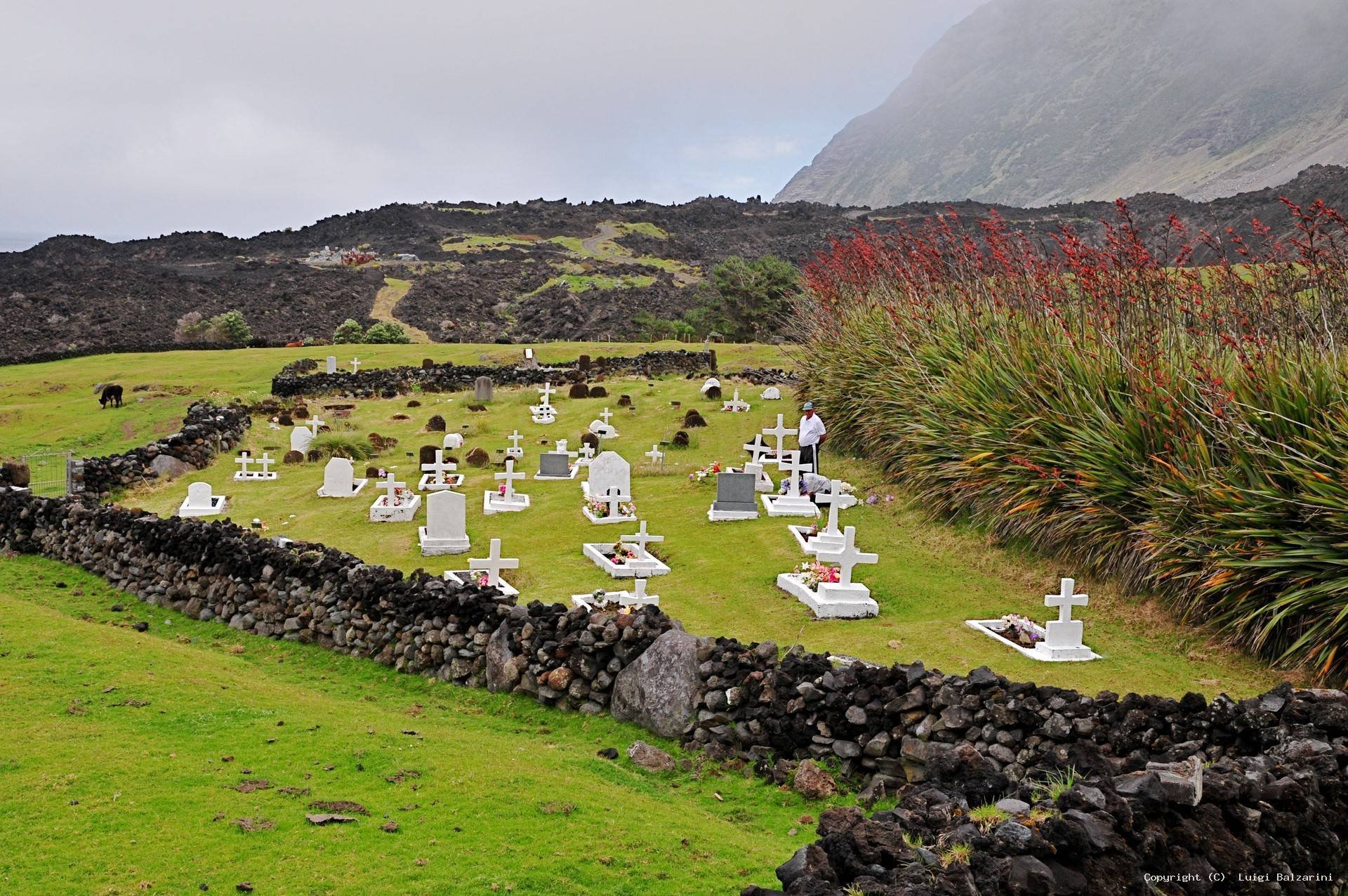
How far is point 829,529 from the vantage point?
15.0 meters

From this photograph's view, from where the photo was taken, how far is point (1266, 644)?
986 cm

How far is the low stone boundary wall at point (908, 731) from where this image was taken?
15.7ft

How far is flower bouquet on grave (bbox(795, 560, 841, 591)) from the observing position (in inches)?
527

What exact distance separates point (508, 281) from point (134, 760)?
295 feet

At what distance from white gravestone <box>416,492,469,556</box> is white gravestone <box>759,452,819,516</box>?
5.34 metres

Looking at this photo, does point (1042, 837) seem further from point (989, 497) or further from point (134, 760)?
point (989, 497)

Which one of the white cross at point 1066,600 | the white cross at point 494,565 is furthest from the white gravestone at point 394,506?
the white cross at point 1066,600

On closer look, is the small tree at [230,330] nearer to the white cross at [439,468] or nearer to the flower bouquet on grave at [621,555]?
the white cross at [439,468]

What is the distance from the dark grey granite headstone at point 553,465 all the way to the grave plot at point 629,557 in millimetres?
6447

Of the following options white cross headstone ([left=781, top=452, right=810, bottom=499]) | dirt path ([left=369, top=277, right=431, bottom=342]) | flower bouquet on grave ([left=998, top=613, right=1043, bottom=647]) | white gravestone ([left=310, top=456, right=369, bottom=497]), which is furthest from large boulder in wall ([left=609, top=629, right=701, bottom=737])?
dirt path ([left=369, top=277, right=431, bottom=342])

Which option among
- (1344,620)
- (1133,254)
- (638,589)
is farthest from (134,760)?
(1133,254)

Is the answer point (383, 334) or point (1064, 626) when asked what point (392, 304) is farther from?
point (1064, 626)

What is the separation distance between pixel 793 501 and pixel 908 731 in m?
10.4

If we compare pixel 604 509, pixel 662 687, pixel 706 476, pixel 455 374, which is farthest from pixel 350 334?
pixel 662 687
